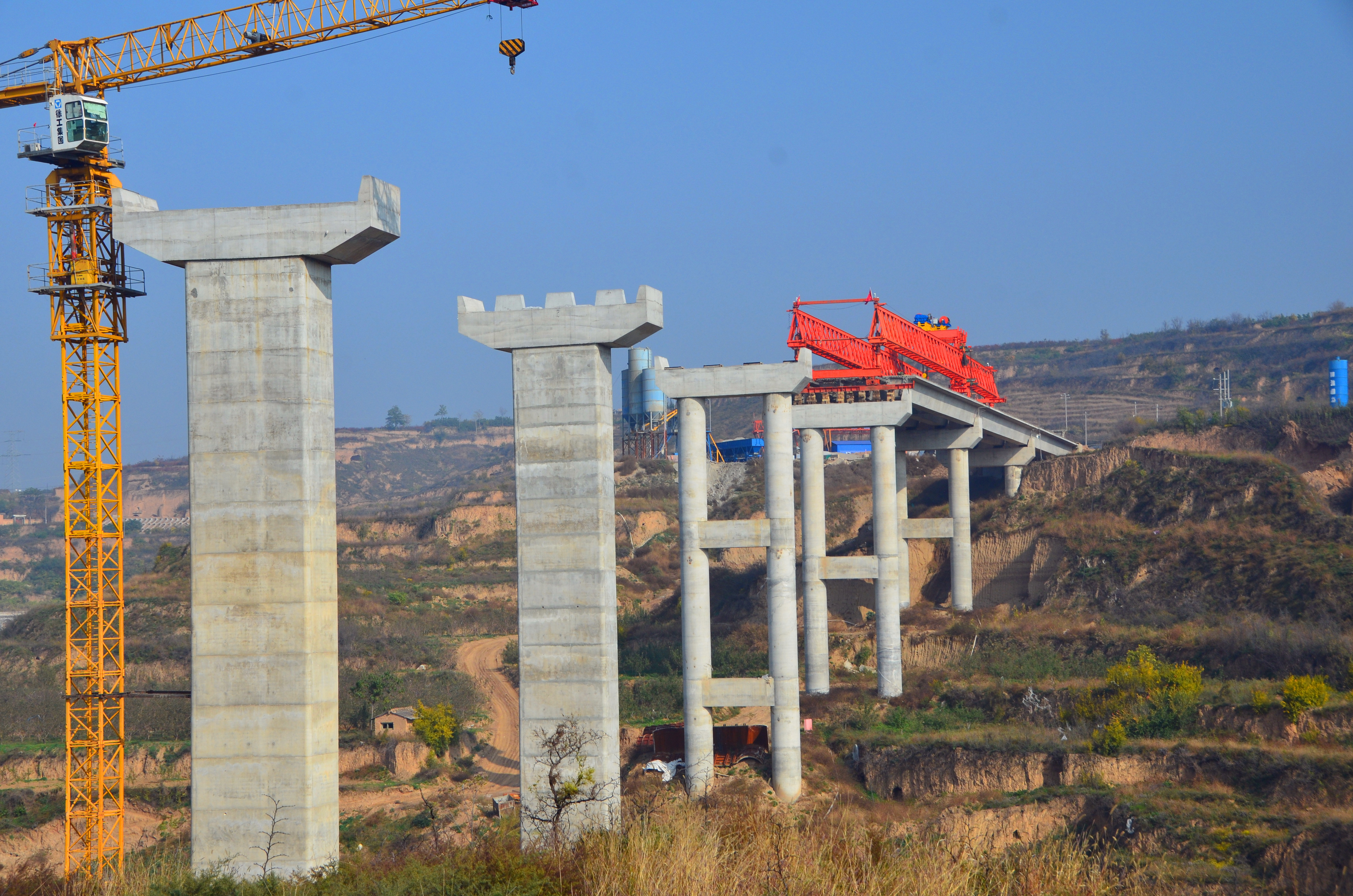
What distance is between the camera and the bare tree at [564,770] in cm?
2552

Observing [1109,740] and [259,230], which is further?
[1109,740]

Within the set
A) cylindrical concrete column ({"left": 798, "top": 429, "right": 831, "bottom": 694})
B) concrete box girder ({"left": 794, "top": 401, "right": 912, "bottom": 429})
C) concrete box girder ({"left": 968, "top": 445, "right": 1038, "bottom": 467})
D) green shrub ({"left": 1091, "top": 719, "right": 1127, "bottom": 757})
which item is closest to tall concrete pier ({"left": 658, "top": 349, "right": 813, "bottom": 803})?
cylindrical concrete column ({"left": 798, "top": 429, "right": 831, "bottom": 694})

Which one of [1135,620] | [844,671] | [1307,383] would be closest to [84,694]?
[844,671]

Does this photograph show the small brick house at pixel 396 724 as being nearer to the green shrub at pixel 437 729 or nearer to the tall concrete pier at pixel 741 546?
the green shrub at pixel 437 729

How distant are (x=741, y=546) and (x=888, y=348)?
17437 millimetres

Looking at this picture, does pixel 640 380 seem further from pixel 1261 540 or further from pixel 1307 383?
pixel 1307 383

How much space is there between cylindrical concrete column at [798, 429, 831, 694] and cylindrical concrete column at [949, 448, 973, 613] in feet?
37.6

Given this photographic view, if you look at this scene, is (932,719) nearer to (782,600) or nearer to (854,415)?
(782,600)

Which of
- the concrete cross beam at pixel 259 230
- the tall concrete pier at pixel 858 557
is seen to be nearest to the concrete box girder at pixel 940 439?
the tall concrete pier at pixel 858 557

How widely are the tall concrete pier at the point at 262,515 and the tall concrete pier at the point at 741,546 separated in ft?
59.4

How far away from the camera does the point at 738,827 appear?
1647 centimetres

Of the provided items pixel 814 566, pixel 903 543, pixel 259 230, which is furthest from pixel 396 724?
pixel 259 230

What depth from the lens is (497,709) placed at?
184 ft

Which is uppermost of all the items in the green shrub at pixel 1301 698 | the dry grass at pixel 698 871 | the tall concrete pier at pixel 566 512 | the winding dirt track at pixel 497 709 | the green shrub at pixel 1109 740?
the tall concrete pier at pixel 566 512
